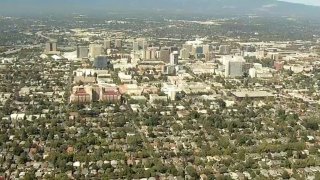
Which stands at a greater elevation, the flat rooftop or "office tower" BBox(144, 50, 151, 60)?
"office tower" BBox(144, 50, 151, 60)

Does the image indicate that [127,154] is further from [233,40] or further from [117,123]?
[233,40]

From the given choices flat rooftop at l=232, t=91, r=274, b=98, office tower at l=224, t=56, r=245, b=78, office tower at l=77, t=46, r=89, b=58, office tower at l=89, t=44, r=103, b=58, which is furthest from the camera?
office tower at l=89, t=44, r=103, b=58

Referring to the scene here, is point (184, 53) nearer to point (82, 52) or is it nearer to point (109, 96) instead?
point (82, 52)

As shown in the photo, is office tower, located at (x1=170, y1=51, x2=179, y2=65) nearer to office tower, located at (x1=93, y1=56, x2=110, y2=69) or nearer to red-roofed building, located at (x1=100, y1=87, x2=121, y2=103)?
office tower, located at (x1=93, y1=56, x2=110, y2=69)

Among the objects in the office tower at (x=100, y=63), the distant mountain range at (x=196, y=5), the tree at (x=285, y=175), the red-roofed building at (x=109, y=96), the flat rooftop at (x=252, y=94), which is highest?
the distant mountain range at (x=196, y=5)

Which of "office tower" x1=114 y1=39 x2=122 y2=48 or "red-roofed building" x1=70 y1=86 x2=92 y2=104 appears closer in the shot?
"red-roofed building" x1=70 y1=86 x2=92 y2=104

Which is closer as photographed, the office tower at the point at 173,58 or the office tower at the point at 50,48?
the office tower at the point at 173,58

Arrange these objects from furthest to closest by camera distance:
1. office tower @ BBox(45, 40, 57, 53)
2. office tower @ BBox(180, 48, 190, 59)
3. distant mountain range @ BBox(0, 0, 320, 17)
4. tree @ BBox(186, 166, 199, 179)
A: distant mountain range @ BBox(0, 0, 320, 17) < office tower @ BBox(45, 40, 57, 53) < office tower @ BBox(180, 48, 190, 59) < tree @ BBox(186, 166, 199, 179)

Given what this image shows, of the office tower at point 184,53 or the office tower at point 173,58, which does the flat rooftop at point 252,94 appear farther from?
the office tower at point 184,53

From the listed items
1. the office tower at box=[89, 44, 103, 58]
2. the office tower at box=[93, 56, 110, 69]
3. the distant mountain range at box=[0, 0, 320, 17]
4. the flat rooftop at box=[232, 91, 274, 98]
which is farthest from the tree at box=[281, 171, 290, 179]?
the distant mountain range at box=[0, 0, 320, 17]

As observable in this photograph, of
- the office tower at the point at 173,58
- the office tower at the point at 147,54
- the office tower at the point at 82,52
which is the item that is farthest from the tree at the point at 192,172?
the office tower at the point at 82,52

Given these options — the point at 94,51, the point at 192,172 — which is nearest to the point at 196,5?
the point at 94,51
